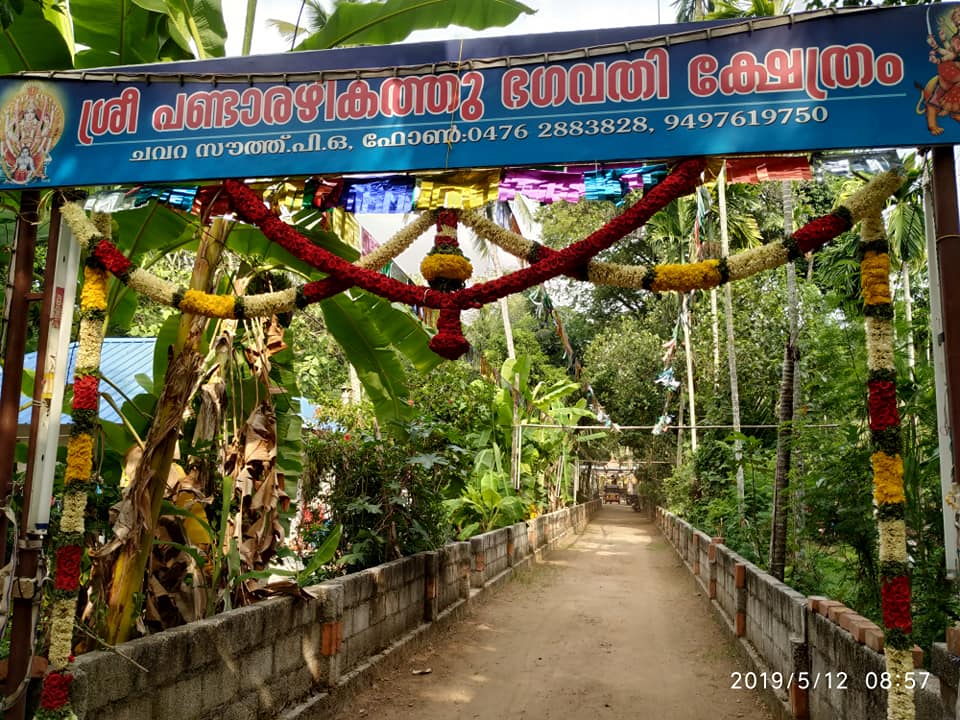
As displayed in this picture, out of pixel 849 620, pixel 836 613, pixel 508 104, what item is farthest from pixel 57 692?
pixel 836 613

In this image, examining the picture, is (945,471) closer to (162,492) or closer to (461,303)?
(461,303)

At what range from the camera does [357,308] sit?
6.22 m

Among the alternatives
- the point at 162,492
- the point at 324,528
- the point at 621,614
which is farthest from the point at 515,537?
the point at 162,492

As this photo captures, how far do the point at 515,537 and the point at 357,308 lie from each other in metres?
8.60

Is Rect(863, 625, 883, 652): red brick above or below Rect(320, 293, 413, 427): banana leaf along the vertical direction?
below

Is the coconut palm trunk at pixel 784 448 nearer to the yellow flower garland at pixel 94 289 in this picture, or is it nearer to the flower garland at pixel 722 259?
the flower garland at pixel 722 259

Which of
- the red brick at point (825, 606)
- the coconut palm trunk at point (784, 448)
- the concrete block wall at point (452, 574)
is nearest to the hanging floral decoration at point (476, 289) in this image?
the red brick at point (825, 606)

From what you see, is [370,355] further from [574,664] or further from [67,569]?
[574,664]

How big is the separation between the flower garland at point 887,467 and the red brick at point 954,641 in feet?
0.49

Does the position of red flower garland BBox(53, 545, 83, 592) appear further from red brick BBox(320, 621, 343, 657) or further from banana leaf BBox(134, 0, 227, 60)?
banana leaf BBox(134, 0, 227, 60)

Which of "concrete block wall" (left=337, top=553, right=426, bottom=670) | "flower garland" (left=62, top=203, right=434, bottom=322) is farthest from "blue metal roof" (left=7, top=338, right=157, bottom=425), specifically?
"flower garland" (left=62, top=203, right=434, bottom=322)

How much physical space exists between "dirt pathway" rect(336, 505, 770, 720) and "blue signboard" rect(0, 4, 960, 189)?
4.08 m

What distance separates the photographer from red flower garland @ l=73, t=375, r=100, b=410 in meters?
4.19

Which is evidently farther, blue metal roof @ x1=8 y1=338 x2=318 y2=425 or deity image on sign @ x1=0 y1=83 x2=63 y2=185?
blue metal roof @ x1=8 y1=338 x2=318 y2=425
